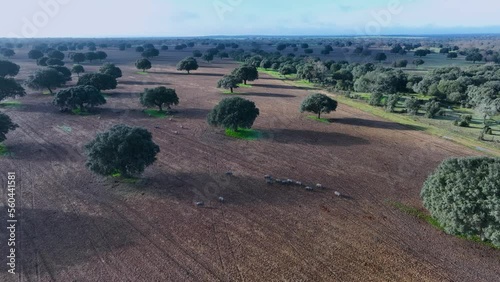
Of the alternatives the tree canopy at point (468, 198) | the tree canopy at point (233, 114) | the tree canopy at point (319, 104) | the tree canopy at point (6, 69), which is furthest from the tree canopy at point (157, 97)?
the tree canopy at point (6, 69)

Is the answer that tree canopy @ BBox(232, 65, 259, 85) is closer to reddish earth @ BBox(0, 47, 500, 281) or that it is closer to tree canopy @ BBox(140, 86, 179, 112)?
tree canopy @ BBox(140, 86, 179, 112)

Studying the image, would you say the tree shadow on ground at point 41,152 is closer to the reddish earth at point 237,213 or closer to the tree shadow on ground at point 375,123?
the reddish earth at point 237,213

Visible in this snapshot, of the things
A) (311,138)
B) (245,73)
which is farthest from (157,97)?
(245,73)

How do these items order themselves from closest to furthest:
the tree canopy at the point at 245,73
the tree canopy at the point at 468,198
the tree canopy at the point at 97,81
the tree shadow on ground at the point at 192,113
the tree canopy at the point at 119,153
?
the tree canopy at the point at 468,198, the tree canopy at the point at 119,153, the tree shadow on ground at the point at 192,113, the tree canopy at the point at 97,81, the tree canopy at the point at 245,73

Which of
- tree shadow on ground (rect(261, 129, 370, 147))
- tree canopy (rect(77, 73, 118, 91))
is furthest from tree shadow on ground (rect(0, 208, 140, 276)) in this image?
tree canopy (rect(77, 73, 118, 91))

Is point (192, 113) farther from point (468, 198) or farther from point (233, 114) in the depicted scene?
point (468, 198)

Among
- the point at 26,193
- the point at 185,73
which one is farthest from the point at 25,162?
the point at 185,73
